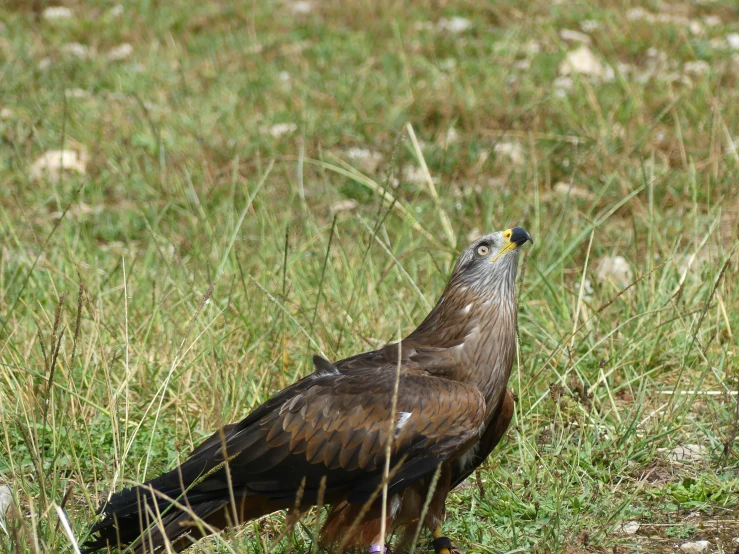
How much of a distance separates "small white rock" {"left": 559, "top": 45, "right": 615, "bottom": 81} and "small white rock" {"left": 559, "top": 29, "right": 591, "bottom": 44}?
0.31 m

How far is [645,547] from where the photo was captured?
3.54 m

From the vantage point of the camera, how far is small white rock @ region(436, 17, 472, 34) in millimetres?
9086

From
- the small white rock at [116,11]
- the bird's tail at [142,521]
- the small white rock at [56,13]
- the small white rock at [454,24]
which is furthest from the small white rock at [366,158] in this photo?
the small white rock at [56,13]

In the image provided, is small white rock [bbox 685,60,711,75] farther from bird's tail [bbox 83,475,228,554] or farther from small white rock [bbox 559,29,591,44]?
bird's tail [bbox 83,475,228,554]

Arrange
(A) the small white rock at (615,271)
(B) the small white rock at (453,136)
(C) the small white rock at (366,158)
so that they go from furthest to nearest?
1. (B) the small white rock at (453,136)
2. (C) the small white rock at (366,158)
3. (A) the small white rock at (615,271)

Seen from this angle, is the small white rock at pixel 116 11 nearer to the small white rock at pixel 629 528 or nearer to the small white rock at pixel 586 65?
the small white rock at pixel 586 65

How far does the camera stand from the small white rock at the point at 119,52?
9062 millimetres

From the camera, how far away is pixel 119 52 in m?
9.14

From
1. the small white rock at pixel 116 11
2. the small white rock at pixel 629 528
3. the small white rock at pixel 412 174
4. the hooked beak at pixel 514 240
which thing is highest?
the small white rock at pixel 116 11

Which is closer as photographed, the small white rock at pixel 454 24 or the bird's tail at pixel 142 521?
the bird's tail at pixel 142 521

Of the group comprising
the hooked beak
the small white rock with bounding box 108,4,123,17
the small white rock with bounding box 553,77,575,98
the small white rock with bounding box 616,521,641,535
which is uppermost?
the small white rock with bounding box 108,4,123,17

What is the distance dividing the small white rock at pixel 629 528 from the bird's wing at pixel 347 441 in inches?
27.7

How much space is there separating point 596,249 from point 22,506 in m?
3.41

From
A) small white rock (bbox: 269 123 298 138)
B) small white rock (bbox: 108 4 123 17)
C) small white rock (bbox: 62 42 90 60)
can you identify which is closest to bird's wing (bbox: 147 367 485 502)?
small white rock (bbox: 269 123 298 138)
